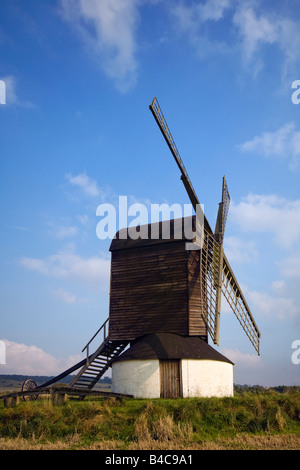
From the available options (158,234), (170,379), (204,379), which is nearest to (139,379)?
(170,379)

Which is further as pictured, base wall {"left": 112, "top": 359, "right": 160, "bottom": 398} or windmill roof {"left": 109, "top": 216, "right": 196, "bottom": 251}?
windmill roof {"left": 109, "top": 216, "right": 196, "bottom": 251}

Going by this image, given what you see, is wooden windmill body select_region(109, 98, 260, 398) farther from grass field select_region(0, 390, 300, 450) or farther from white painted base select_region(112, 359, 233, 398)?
grass field select_region(0, 390, 300, 450)

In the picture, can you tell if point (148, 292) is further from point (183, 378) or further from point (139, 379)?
point (183, 378)

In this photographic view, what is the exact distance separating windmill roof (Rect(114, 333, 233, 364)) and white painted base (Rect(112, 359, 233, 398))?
0.30 metres

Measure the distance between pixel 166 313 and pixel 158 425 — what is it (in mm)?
12151

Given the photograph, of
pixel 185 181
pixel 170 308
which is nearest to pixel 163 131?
pixel 185 181

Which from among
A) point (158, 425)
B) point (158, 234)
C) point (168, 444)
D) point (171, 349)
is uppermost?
point (158, 234)

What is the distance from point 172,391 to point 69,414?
810 centimetres

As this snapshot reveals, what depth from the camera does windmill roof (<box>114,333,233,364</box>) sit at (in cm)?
2606

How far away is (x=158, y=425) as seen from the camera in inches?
659

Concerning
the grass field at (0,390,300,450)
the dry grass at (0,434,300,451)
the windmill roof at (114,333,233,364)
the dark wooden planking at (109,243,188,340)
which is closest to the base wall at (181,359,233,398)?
the windmill roof at (114,333,233,364)

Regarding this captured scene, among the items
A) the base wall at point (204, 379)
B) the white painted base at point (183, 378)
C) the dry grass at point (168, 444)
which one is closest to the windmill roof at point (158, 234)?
the base wall at point (204, 379)

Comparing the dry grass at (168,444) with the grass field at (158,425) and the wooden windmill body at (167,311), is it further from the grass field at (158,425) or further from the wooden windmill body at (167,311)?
the wooden windmill body at (167,311)

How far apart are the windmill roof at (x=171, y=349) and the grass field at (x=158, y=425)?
16.6 ft
